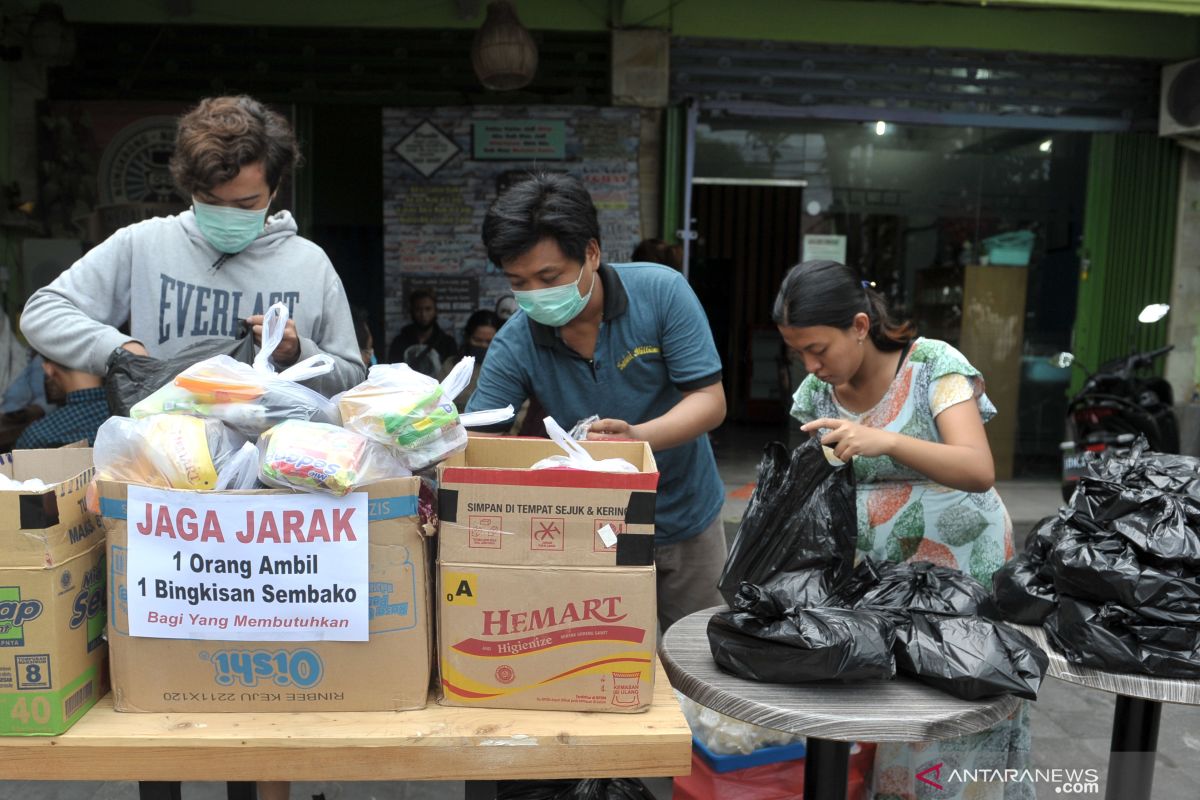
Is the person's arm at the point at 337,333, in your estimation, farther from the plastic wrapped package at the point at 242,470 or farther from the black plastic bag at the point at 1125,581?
the black plastic bag at the point at 1125,581

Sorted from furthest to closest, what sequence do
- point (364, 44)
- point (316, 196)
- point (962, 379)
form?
1. point (316, 196)
2. point (364, 44)
3. point (962, 379)

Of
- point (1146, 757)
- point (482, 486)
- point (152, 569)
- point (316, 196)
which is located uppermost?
point (316, 196)

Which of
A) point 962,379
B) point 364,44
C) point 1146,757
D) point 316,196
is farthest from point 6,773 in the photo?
point 316,196

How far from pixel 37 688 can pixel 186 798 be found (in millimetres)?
1798

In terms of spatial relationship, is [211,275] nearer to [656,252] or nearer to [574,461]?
[574,461]

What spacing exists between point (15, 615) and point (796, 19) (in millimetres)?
6171

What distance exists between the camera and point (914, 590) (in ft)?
5.91

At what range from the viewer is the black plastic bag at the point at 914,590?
1763 mm

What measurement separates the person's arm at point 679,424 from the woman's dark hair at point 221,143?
99cm

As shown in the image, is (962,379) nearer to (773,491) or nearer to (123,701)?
(773,491)

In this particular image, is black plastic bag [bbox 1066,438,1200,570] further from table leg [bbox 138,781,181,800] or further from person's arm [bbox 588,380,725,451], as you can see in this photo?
table leg [bbox 138,781,181,800]

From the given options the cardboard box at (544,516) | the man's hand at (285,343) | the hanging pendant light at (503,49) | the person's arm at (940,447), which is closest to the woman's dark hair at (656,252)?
the hanging pendant light at (503,49)

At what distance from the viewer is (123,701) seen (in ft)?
4.80

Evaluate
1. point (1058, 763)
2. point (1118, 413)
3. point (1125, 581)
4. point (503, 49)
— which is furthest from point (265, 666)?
point (1118, 413)
